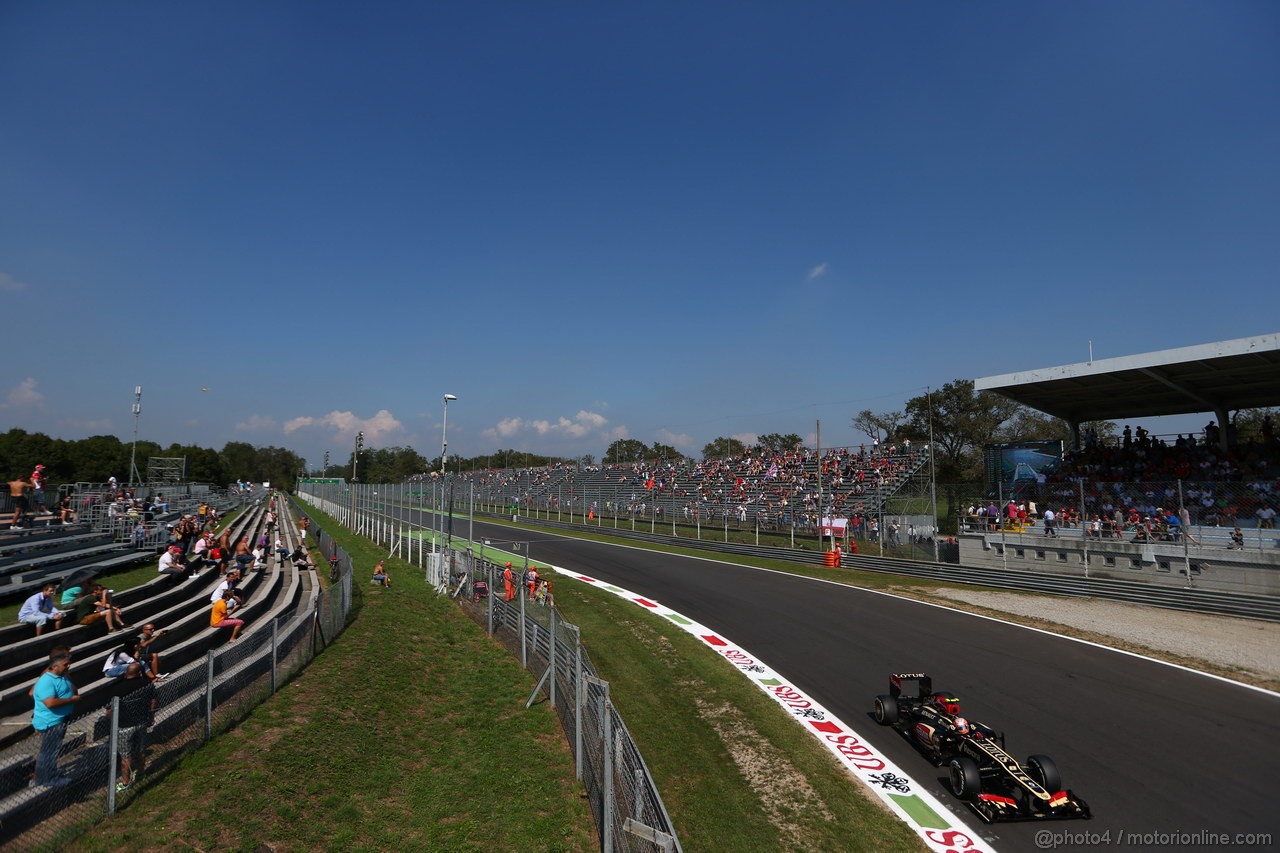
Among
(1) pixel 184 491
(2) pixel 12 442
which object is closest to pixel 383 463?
(2) pixel 12 442

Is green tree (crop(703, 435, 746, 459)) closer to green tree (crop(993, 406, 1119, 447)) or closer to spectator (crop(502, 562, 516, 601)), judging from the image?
green tree (crop(993, 406, 1119, 447))

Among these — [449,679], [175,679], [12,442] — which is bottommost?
[449,679]

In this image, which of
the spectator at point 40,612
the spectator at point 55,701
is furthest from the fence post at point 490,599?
the spectator at point 55,701

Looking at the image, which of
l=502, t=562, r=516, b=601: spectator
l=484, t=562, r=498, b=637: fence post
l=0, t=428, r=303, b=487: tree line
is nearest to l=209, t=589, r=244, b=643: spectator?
l=484, t=562, r=498, b=637: fence post

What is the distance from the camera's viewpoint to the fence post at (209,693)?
792 centimetres

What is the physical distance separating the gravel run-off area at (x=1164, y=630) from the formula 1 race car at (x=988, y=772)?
795cm

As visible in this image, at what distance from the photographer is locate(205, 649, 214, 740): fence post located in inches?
312

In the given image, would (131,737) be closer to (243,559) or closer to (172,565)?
(172,565)

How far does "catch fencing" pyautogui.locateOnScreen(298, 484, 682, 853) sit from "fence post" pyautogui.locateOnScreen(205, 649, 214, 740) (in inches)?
186

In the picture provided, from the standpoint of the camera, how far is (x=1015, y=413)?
59281mm

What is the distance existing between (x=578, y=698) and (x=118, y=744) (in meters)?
5.02

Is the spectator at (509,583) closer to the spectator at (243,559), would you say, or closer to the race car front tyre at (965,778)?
the spectator at (243,559)

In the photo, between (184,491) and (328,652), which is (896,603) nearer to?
(328,652)

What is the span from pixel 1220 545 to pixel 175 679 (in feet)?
85.1
